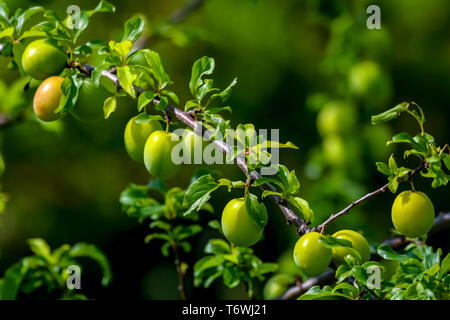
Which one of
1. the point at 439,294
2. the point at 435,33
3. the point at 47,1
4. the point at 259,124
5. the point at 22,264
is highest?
the point at 435,33

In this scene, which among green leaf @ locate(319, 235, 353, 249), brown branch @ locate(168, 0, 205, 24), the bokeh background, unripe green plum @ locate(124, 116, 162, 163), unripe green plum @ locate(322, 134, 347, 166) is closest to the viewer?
green leaf @ locate(319, 235, 353, 249)

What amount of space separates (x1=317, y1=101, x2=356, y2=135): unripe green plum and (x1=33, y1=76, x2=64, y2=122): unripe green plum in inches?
49.1

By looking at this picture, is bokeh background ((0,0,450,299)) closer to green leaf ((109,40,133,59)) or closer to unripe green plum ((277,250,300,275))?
unripe green plum ((277,250,300,275))

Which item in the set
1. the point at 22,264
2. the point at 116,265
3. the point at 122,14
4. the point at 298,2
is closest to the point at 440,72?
the point at 298,2

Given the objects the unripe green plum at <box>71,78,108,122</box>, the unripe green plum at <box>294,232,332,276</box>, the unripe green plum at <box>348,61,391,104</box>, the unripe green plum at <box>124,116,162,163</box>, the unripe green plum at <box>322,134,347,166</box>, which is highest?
the unripe green plum at <box>348,61,391,104</box>

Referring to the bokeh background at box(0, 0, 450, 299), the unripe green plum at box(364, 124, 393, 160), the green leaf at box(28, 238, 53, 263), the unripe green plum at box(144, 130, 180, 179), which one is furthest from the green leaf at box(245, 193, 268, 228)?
the bokeh background at box(0, 0, 450, 299)

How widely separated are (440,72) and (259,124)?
86cm

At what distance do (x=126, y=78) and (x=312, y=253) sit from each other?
293 mm

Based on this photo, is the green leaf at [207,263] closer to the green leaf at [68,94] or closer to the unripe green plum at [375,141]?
the green leaf at [68,94]

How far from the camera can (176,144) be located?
766mm

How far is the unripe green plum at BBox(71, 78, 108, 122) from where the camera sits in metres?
0.80

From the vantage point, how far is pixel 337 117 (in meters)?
1.92

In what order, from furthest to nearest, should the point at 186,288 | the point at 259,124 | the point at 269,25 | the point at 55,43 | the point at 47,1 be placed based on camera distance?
1. the point at 269,25
2. the point at 259,124
3. the point at 47,1
4. the point at 186,288
5. the point at 55,43
